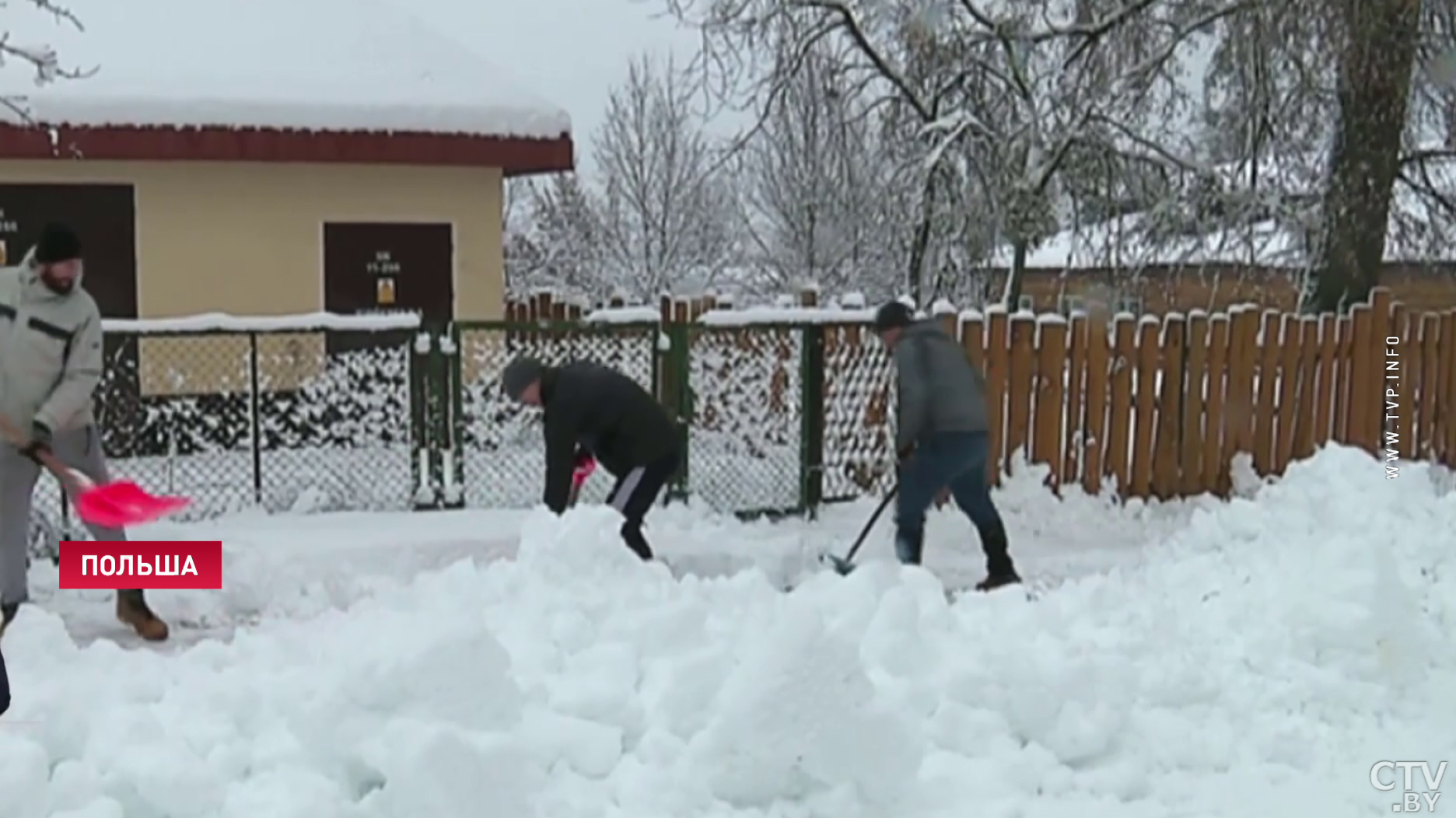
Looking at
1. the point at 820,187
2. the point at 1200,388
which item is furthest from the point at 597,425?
the point at 820,187

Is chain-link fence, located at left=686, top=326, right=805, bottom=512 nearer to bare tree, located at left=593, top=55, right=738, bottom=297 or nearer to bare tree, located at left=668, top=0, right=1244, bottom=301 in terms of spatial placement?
bare tree, located at left=668, top=0, right=1244, bottom=301

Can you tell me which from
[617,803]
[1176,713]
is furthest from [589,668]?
[1176,713]

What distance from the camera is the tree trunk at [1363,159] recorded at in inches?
450

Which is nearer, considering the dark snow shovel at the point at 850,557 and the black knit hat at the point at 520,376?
the black knit hat at the point at 520,376

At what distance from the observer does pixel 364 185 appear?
496 inches

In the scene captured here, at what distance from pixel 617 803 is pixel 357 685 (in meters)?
0.86

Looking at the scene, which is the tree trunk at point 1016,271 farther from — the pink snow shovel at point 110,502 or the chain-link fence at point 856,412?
the pink snow shovel at point 110,502

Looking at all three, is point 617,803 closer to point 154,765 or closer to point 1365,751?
point 154,765

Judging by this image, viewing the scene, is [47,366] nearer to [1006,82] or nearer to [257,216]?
[257,216]

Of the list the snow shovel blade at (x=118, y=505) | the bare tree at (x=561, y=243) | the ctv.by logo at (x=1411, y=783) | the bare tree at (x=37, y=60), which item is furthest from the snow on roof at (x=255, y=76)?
the bare tree at (x=561, y=243)

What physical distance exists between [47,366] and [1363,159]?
10.6 meters

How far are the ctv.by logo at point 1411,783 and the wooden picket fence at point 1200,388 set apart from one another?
489 centimetres

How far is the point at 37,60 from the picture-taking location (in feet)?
26.1

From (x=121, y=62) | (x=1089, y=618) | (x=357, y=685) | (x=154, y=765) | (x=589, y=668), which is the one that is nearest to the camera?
(x=154, y=765)
